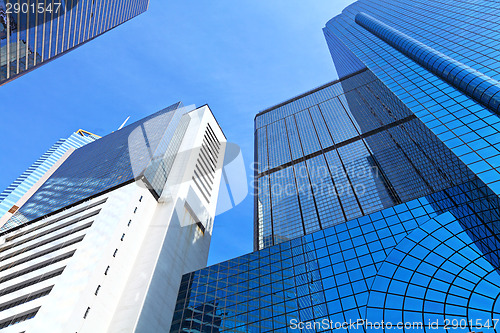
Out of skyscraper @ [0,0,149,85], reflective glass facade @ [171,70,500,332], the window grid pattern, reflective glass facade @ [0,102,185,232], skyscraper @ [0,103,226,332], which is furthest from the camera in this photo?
reflective glass facade @ [0,102,185,232]

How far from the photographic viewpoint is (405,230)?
137 ft

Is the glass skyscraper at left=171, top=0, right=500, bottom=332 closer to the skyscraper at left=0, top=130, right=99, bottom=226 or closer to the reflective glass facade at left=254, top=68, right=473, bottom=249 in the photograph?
the reflective glass facade at left=254, top=68, right=473, bottom=249

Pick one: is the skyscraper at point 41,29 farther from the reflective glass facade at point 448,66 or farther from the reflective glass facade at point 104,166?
the reflective glass facade at point 448,66

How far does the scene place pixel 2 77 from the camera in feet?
123

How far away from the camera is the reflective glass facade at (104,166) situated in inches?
2739

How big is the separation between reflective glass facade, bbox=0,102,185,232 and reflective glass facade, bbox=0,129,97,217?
175ft

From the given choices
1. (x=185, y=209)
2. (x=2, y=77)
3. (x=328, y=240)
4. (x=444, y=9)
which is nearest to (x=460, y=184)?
(x=328, y=240)

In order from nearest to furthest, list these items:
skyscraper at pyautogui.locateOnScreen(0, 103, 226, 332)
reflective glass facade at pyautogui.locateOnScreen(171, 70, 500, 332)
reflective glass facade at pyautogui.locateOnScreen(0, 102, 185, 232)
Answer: reflective glass facade at pyautogui.locateOnScreen(171, 70, 500, 332) < skyscraper at pyautogui.locateOnScreen(0, 103, 226, 332) < reflective glass facade at pyautogui.locateOnScreen(0, 102, 185, 232)

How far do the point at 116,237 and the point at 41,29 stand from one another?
30641 mm

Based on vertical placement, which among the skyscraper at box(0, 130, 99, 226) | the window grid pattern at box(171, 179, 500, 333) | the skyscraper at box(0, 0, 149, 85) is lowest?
the window grid pattern at box(171, 179, 500, 333)

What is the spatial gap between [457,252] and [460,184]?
9462 mm

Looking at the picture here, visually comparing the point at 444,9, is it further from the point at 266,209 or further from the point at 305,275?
the point at 305,275

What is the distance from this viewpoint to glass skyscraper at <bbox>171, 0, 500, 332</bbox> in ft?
117

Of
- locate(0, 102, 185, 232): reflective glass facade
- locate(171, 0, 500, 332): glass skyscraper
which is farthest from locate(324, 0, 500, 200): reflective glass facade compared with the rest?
locate(0, 102, 185, 232): reflective glass facade
